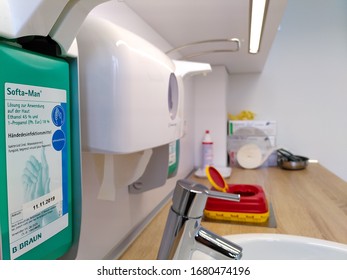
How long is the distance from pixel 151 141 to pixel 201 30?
702 millimetres

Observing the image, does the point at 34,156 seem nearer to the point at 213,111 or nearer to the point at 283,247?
the point at 283,247

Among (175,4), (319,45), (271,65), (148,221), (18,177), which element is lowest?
(148,221)

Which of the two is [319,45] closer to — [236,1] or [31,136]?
[236,1]

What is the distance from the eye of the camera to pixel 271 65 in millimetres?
2023

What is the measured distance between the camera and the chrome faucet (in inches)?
14.2

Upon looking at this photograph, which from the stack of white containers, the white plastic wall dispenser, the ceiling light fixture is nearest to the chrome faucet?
the white plastic wall dispenser

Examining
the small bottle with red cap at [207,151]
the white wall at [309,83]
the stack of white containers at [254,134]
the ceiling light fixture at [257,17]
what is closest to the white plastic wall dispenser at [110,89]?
the ceiling light fixture at [257,17]

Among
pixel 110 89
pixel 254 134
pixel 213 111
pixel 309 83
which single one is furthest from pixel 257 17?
pixel 309 83

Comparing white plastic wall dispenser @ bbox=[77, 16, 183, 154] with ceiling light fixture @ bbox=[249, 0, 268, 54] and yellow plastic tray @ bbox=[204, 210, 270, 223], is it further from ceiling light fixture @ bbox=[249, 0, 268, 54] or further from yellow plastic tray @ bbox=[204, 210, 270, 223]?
yellow plastic tray @ bbox=[204, 210, 270, 223]

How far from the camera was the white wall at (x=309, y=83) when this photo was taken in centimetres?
194

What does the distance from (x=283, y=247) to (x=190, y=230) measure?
0.46 m

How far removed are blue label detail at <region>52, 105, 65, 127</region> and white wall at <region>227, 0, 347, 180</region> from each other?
6.37 feet

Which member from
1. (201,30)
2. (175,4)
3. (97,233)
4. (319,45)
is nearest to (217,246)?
(97,233)

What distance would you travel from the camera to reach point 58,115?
1.02ft
